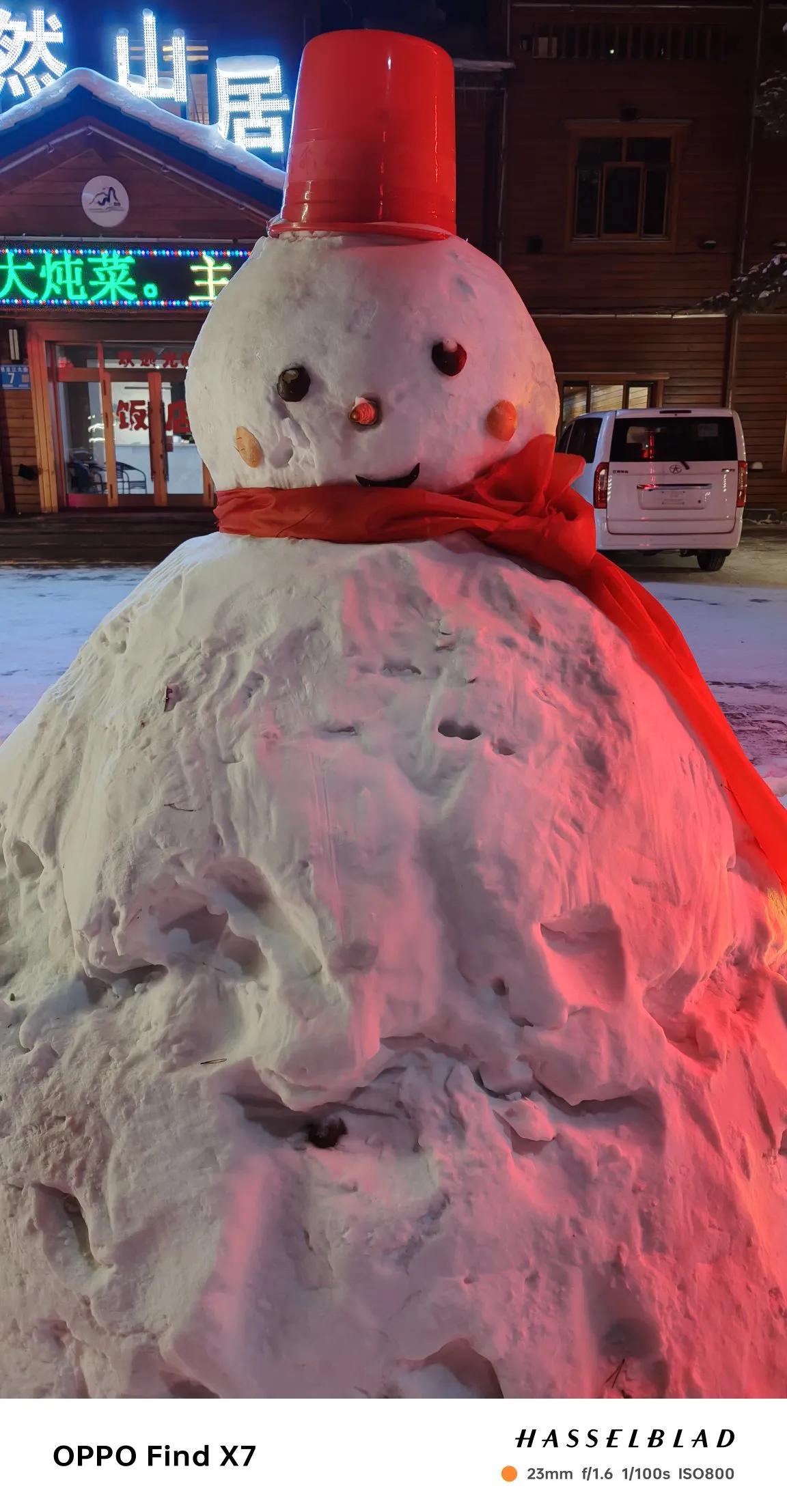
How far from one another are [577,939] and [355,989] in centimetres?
40

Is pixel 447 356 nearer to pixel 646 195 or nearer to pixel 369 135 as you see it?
pixel 369 135

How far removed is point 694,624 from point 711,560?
322 cm

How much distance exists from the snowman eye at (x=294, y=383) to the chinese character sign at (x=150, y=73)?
14591mm

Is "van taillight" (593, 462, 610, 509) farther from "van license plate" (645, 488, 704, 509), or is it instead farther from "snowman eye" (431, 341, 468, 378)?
"snowman eye" (431, 341, 468, 378)

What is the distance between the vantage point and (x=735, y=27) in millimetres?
14188

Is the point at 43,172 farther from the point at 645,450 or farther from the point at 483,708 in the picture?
the point at 483,708

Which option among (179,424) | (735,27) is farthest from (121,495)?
(735,27)

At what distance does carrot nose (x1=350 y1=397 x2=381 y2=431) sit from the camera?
168 cm

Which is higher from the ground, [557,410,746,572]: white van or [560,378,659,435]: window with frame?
[560,378,659,435]: window with frame

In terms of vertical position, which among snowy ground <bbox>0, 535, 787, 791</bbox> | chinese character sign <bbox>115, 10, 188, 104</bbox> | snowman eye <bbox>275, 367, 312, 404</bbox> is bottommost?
snowy ground <bbox>0, 535, 787, 791</bbox>

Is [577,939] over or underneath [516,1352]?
over

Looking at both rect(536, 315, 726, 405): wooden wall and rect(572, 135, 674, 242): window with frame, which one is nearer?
rect(572, 135, 674, 242): window with frame

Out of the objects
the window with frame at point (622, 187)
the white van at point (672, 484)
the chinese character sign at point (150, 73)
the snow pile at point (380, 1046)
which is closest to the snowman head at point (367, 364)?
the snow pile at point (380, 1046)

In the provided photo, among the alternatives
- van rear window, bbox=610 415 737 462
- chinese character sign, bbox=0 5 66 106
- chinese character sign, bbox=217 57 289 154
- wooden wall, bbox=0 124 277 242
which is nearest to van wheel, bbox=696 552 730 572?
van rear window, bbox=610 415 737 462
